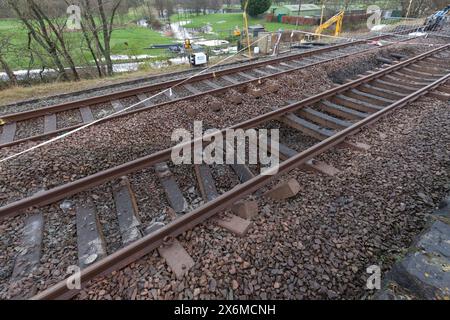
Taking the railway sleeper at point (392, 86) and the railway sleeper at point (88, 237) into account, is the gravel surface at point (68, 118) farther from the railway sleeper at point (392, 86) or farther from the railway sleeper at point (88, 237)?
the railway sleeper at point (392, 86)

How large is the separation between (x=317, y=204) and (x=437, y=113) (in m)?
4.62

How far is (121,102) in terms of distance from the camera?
688 cm

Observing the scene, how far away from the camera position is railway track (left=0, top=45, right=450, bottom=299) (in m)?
2.88

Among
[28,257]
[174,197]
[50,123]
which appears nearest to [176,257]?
[174,197]

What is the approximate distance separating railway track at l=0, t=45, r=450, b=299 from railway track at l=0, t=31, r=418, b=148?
6.99 ft

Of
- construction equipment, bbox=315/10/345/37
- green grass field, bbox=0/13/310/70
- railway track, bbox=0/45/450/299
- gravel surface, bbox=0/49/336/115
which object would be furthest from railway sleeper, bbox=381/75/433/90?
green grass field, bbox=0/13/310/70

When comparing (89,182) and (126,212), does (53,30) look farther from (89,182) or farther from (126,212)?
(126,212)

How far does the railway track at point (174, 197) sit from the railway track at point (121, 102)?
213 cm

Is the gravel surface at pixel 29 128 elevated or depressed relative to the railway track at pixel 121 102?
depressed

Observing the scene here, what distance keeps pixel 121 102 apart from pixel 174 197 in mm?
4067

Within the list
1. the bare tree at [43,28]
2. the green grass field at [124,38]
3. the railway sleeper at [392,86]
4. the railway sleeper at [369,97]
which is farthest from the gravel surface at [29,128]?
the green grass field at [124,38]

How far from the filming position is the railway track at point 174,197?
9.45 ft

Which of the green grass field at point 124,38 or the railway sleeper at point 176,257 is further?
the green grass field at point 124,38
